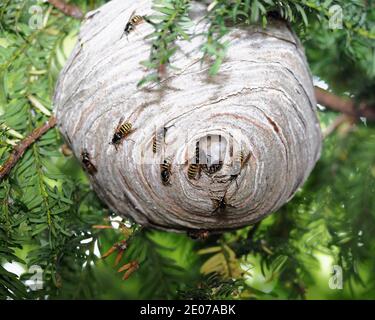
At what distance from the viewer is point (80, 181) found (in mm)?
1517

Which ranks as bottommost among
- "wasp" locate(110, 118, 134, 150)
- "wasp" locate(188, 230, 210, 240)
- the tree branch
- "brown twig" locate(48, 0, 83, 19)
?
the tree branch

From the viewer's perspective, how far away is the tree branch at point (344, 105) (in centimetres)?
166

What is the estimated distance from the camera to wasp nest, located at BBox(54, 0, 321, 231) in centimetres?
122

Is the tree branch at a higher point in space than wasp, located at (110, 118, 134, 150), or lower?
lower

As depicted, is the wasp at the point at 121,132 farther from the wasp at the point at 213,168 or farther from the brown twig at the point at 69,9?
the brown twig at the point at 69,9

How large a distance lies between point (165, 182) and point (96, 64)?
0.30m

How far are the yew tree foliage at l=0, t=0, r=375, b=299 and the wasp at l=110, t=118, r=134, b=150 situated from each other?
0.12 metres

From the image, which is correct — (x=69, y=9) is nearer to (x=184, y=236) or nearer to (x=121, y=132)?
(x=121, y=132)

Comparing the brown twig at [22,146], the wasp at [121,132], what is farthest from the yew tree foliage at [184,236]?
the wasp at [121,132]

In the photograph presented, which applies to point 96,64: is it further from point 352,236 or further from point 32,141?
point 352,236

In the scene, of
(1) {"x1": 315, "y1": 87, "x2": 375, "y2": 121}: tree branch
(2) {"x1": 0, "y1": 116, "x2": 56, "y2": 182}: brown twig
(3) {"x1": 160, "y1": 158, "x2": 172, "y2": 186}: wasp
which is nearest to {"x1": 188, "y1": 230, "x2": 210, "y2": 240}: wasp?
(3) {"x1": 160, "y1": 158, "x2": 172, "y2": 186}: wasp

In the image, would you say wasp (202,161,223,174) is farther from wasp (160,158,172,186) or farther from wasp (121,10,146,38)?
wasp (121,10,146,38)

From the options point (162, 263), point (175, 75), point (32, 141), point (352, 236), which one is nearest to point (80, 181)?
point (32, 141)

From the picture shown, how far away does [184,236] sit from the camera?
1.75m
